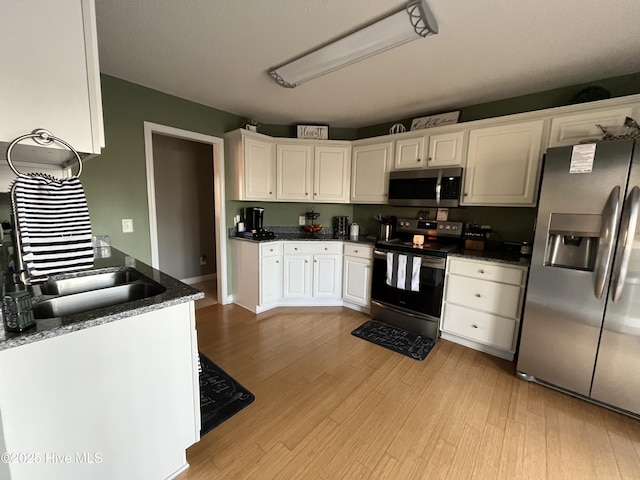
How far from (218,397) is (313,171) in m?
2.65

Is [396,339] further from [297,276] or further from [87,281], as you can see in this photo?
[87,281]

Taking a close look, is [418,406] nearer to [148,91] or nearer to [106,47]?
[106,47]

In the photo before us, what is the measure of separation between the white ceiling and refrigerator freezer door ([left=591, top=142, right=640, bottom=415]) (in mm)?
880

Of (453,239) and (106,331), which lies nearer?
(106,331)

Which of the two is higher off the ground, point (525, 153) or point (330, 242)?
point (525, 153)

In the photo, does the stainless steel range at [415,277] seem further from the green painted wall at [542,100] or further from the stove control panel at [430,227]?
the green painted wall at [542,100]

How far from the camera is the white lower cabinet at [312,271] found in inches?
130

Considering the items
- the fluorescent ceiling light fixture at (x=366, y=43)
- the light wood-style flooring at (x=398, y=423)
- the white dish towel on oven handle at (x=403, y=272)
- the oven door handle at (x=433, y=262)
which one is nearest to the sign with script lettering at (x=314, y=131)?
the fluorescent ceiling light fixture at (x=366, y=43)

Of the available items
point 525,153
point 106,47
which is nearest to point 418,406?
point 525,153

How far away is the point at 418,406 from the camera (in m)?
1.78

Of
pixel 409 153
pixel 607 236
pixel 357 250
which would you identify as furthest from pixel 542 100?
pixel 357 250

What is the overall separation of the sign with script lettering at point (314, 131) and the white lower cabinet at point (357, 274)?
4.93 ft

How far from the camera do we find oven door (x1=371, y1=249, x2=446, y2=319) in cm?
257

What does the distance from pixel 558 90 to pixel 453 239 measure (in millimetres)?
1603
